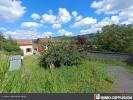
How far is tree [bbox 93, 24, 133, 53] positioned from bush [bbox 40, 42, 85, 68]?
14.1 metres

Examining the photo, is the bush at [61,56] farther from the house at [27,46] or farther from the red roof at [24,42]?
the red roof at [24,42]

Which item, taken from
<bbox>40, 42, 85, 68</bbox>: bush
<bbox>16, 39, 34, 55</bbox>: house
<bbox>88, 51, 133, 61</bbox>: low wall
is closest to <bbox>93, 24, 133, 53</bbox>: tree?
<bbox>88, 51, 133, 61</bbox>: low wall

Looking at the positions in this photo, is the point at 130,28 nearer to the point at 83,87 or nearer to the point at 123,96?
the point at 83,87

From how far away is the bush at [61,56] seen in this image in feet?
63.8

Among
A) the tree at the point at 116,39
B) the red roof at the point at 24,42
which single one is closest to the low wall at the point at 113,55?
the tree at the point at 116,39

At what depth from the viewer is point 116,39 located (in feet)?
115

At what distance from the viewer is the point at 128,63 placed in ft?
74.8

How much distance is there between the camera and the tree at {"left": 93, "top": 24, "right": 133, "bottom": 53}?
3406cm

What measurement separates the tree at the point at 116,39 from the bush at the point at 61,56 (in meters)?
14.1

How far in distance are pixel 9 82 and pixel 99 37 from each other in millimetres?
34813

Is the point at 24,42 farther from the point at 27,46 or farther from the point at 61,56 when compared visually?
the point at 61,56

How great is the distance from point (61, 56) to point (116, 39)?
57.4 ft

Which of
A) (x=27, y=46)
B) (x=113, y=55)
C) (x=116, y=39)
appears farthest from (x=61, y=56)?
(x=27, y=46)

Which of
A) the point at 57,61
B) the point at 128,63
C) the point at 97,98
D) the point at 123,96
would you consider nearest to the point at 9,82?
the point at 97,98
